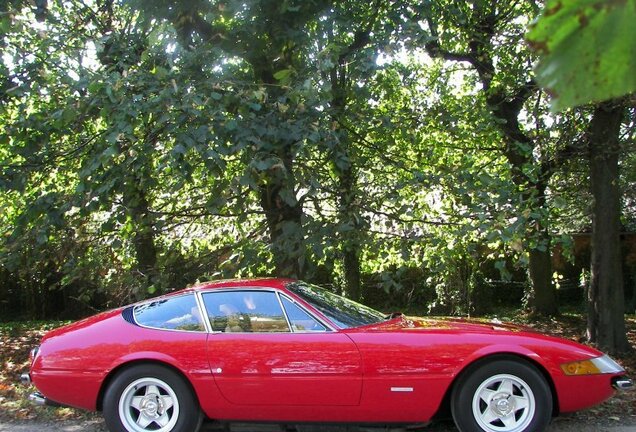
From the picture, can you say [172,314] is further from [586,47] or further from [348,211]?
[586,47]

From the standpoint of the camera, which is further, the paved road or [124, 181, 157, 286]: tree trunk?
[124, 181, 157, 286]: tree trunk

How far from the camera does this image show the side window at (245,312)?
484cm

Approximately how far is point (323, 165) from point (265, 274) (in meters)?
1.46

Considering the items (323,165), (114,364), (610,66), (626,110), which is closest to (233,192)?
(323,165)

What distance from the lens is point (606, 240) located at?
843 cm

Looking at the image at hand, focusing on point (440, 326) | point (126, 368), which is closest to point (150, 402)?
point (126, 368)

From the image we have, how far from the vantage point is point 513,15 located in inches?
392

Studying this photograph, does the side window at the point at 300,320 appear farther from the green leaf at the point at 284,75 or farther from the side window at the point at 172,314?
the green leaf at the point at 284,75

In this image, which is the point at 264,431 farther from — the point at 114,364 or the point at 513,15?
the point at 513,15

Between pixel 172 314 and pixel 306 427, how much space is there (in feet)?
4.68

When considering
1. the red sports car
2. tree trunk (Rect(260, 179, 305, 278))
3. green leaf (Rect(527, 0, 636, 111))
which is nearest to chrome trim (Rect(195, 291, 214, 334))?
the red sports car

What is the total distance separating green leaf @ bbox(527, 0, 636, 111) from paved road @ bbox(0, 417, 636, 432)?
13.6 ft

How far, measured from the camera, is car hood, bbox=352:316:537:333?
479 cm

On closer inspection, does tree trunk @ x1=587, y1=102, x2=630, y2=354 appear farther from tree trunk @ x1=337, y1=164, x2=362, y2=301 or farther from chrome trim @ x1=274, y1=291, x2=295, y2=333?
chrome trim @ x1=274, y1=291, x2=295, y2=333
